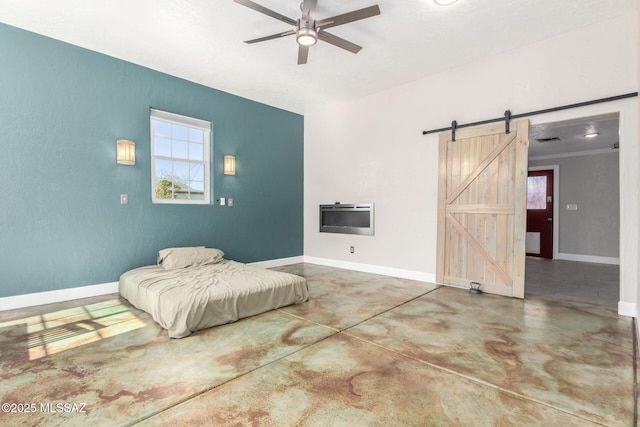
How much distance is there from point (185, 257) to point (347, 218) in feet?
9.24

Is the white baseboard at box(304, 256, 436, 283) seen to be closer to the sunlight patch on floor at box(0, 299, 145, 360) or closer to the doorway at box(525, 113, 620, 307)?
the doorway at box(525, 113, 620, 307)

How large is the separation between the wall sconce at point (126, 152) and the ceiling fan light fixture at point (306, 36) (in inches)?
103

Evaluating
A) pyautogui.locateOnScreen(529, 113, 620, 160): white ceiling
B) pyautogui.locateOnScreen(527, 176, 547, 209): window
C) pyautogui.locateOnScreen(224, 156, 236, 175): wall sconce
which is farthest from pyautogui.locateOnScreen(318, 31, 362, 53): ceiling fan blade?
pyautogui.locateOnScreen(527, 176, 547, 209): window

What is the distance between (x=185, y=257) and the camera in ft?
13.3

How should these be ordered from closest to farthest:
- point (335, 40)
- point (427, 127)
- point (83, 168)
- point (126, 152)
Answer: point (335, 40) → point (83, 168) → point (126, 152) → point (427, 127)

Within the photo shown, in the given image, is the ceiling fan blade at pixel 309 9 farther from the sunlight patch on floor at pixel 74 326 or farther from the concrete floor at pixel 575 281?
the concrete floor at pixel 575 281

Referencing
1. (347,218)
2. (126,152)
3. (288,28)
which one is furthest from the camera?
(347,218)

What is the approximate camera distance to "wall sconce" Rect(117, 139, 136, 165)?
3.92 metres

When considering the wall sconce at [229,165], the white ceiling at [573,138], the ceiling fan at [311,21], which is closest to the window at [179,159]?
the wall sconce at [229,165]

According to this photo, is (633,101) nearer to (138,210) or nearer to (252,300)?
(252,300)

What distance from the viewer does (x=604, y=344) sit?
97.5 inches

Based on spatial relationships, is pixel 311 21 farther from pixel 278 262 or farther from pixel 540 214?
pixel 540 214

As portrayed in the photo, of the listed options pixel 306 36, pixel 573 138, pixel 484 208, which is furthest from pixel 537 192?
pixel 306 36

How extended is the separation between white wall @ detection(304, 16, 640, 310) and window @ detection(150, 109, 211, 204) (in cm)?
214
